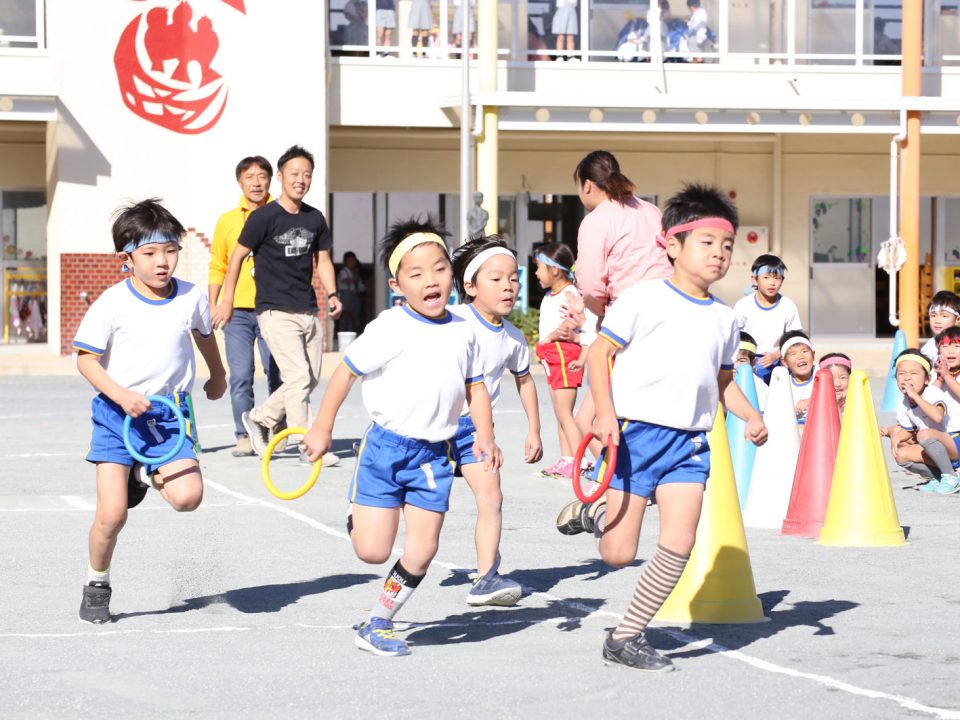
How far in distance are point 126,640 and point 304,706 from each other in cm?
129

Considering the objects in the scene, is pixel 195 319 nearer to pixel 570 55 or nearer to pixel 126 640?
pixel 126 640

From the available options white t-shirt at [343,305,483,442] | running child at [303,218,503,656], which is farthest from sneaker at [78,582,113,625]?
white t-shirt at [343,305,483,442]

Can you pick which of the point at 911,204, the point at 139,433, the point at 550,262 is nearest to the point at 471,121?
the point at 911,204

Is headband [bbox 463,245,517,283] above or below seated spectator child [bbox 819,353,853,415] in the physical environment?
above

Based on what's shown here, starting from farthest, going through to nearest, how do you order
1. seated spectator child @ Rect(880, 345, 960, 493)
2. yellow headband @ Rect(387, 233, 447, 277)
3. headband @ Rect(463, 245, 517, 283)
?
seated spectator child @ Rect(880, 345, 960, 493)
headband @ Rect(463, 245, 517, 283)
yellow headband @ Rect(387, 233, 447, 277)

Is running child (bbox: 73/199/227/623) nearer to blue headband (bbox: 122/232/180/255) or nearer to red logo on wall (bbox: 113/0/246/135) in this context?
blue headband (bbox: 122/232/180/255)

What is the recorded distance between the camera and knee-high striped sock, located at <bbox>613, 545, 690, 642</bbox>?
5.72 meters

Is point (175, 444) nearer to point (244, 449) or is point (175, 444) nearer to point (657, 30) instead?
point (244, 449)

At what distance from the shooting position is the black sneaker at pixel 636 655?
5672 mm

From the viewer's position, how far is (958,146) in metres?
29.5

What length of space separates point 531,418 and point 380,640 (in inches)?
61.0

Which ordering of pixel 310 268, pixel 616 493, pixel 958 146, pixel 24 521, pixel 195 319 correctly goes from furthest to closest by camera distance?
pixel 958 146
pixel 310 268
pixel 24 521
pixel 195 319
pixel 616 493

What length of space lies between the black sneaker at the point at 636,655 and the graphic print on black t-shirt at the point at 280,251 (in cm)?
646

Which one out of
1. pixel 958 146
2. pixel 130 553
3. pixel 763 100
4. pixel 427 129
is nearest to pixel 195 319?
pixel 130 553
